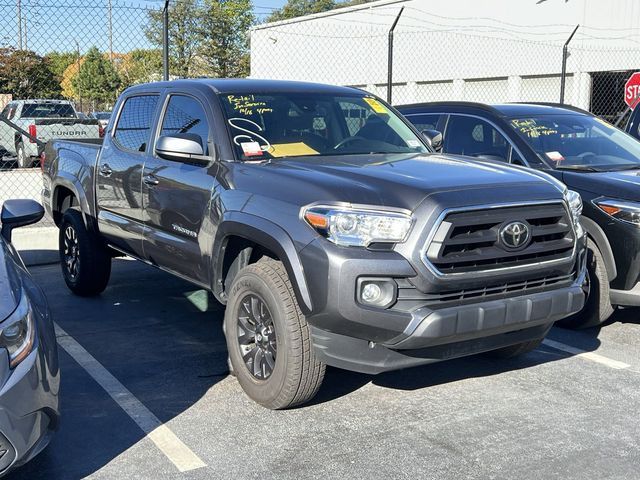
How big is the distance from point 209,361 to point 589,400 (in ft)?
8.05

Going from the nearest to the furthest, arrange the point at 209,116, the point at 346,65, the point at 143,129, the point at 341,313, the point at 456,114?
the point at 341,313 → the point at 209,116 → the point at 143,129 → the point at 456,114 → the point at 346,65

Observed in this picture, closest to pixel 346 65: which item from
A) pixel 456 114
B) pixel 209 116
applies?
pixel 456 114

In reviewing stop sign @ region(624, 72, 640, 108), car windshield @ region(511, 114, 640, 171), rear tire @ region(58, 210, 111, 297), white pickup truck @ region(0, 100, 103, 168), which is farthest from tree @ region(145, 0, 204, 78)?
car windshield @ region(511, 114, 640, 171)

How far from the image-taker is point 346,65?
31.7 meters

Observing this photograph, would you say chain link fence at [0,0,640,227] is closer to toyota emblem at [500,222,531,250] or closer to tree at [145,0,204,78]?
tree at [145,0,204,78]

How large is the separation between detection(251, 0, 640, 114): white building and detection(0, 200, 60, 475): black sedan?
21.6 meters

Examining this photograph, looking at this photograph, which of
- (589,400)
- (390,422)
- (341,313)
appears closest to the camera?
(341,313)

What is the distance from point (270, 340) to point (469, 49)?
78.9 feet

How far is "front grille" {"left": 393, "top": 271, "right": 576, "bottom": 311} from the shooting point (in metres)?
3.87

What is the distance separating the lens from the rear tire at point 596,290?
18.9ft

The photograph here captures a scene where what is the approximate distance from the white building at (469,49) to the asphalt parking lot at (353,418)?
18952mm

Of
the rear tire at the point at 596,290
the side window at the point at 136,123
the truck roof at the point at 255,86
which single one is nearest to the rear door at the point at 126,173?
the side window at the point at 136,123

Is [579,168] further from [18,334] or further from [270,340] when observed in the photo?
[18,334]

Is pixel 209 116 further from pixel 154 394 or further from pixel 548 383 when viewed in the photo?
pixel 548 383
